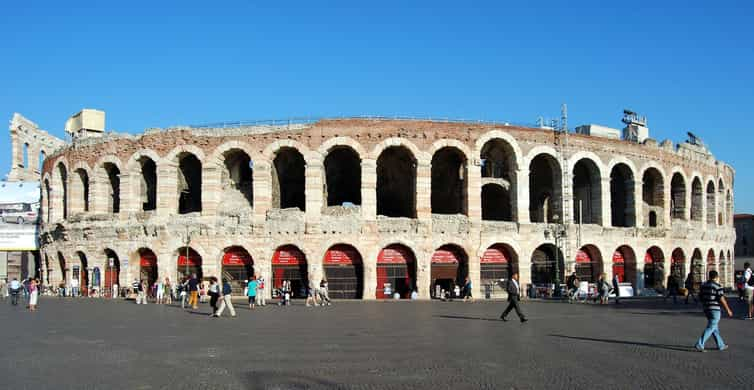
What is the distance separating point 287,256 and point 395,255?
5490 millimetres

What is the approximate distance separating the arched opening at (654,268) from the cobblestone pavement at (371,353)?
20.0 meters

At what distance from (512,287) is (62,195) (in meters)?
31.7

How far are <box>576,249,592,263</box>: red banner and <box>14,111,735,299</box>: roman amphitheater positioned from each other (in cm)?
7

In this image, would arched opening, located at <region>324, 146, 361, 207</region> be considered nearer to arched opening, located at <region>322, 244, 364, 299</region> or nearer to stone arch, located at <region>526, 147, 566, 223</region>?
arched opening, located at <region>322, 244, 364, 299</region>

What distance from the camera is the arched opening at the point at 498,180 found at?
3478 centimetres

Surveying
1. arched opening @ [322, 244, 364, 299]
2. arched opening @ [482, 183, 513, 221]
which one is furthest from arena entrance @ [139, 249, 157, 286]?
arched opening @ [482, 183, 513, 221]

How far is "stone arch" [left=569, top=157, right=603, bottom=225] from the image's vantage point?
36562mm

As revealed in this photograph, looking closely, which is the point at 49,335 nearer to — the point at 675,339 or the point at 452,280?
the point at 675,339

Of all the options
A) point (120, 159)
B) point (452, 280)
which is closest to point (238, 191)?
point (120, 159)

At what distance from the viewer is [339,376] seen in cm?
990

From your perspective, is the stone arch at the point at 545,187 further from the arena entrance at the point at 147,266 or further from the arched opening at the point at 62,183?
the arched opening at the point at 62,183

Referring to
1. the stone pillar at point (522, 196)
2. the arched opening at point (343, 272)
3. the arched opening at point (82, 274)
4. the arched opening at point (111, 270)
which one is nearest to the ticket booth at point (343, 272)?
the arched opening at point (343, 272)

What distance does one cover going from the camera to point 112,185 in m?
38.3

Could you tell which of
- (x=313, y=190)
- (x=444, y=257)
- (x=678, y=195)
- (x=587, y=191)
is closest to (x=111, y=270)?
(x=313, y=190)
